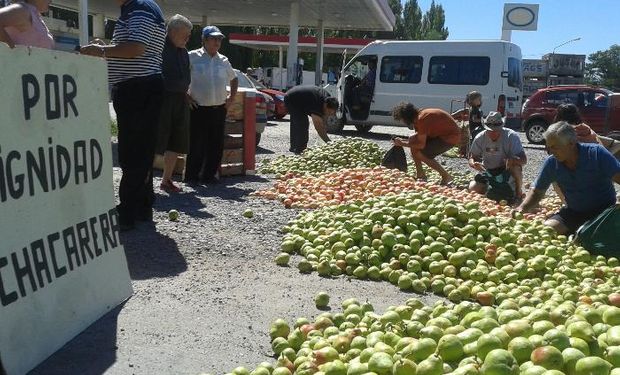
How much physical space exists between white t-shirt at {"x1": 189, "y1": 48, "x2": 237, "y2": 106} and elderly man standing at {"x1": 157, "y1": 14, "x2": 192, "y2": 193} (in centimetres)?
91

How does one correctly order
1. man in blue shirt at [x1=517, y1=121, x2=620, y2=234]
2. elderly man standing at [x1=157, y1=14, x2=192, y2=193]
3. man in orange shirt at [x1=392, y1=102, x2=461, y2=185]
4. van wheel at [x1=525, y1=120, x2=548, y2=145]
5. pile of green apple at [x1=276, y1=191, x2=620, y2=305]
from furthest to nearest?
van wheel at [x1=525, y1=120, x2=548, y2=145] → man in orange shirt at [x1=392, y1=102, x2=461, y2=185] → elderly man standing at [x1=157, y1=14, x2=192, y2=193] → man in blue shirt at [x1=517, y1=121, x2=620, y2=234] → pile of green apple at [x1=276, y1=191, x2=620, y2=305]

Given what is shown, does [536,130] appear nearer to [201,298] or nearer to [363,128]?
[363,128]

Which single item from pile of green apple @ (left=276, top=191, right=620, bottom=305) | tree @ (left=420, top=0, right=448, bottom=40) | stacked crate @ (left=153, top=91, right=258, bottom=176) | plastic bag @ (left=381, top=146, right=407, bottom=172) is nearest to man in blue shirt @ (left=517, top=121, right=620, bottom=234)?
pile of green apple @ (left=276, top=191, right=620, bottom=305)

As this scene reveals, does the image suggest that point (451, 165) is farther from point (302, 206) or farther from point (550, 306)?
point (550, 306)

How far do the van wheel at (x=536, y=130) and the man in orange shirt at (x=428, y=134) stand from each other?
1100cm

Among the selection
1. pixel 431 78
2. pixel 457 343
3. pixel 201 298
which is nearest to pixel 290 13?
pixel 431 78

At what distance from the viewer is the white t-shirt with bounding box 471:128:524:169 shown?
356 inches

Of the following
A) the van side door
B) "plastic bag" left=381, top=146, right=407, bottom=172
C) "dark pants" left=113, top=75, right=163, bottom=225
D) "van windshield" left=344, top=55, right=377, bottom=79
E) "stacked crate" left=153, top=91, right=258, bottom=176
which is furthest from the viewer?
"van windshield" left=344, top=55, right=377, bottom=79

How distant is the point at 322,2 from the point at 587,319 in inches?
1087

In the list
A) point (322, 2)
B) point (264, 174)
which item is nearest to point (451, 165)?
point (264, 174)

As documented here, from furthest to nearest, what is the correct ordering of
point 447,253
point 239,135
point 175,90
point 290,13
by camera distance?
point 290,13 < point 239,135 < point 175,90 < point 447,253

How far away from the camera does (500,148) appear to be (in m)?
9.11

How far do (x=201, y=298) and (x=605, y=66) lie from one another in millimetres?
120053

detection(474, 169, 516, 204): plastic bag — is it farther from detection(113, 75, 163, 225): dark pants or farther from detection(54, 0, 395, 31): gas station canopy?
detection(54, 0, 395, 31): gas station canopy
